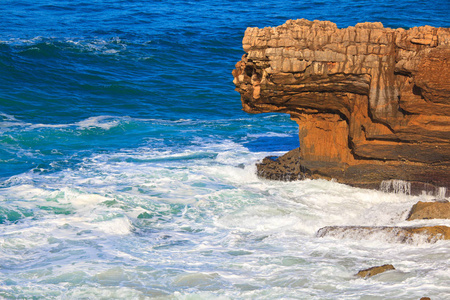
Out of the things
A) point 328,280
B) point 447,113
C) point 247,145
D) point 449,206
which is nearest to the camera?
point 328,280

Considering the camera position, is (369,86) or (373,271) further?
(369,86)

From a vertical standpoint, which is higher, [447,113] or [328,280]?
[447,113]

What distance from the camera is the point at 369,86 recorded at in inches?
295

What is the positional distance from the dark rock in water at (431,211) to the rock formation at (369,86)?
1289 mm

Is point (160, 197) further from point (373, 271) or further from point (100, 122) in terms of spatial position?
point (100, 122)

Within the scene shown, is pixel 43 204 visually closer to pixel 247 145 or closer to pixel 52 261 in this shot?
pixel 52 261

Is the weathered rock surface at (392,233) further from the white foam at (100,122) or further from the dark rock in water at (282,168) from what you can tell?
the white foam at (100,122)

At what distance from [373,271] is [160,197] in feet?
13.3

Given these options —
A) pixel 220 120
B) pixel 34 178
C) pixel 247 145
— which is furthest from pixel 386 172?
pixel 220 120

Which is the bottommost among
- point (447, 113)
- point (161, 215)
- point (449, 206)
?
point (161, 215)

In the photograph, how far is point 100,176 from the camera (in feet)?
30.8

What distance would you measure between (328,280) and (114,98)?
1237 cm

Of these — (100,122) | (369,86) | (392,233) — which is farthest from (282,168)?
(100,122)

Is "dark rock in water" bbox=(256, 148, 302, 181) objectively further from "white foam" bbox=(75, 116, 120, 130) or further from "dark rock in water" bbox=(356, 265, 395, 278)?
"white foam" bbox=(75, 116, 120, 130)
